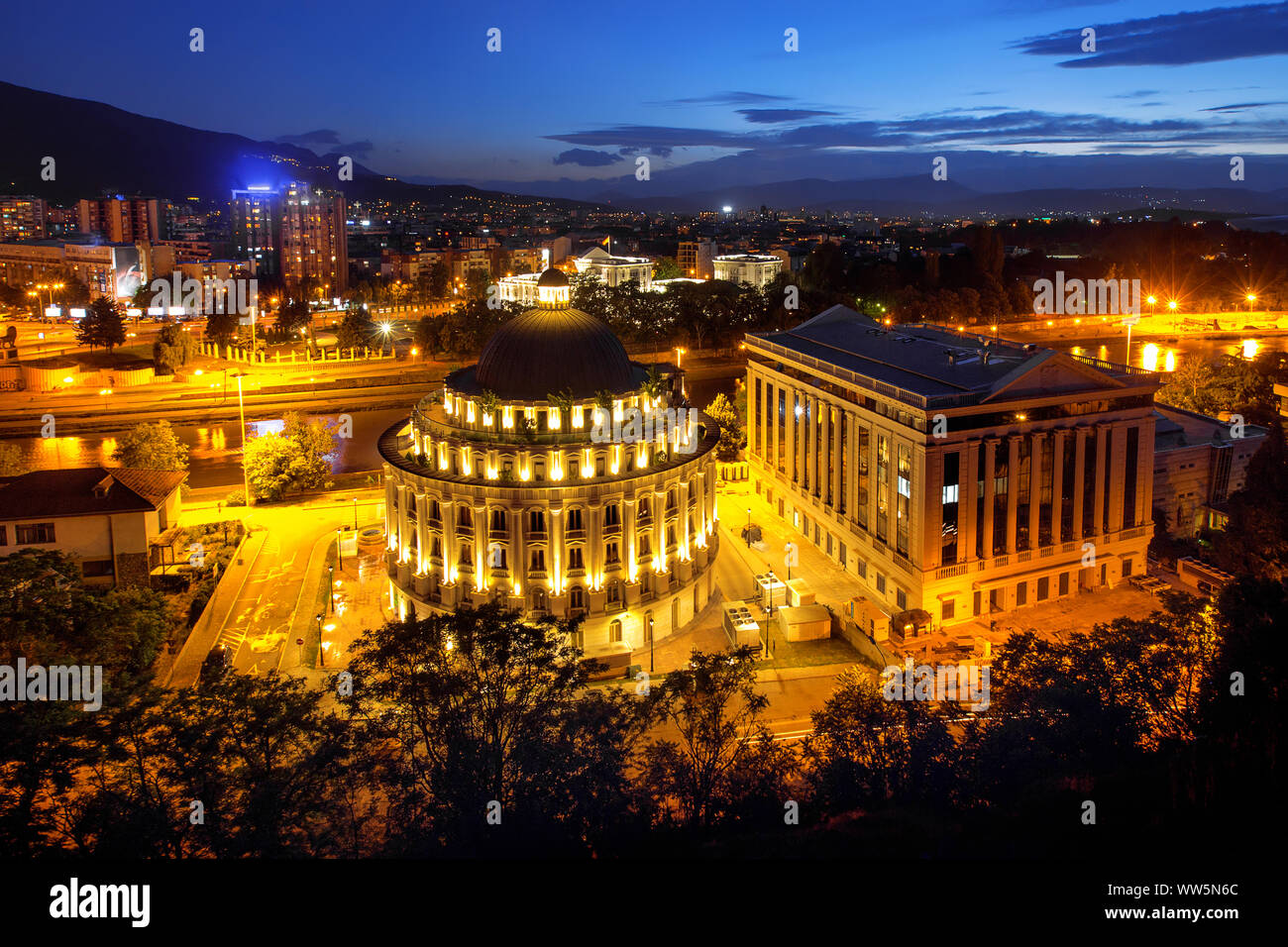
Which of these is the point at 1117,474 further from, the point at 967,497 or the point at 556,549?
the point at 556,549

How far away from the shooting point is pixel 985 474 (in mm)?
47156

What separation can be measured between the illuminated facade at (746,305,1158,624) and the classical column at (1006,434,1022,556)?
0.07 m

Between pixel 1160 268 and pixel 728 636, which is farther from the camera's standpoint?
pixel 1160 268

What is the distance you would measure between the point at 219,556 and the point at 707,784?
40.2m

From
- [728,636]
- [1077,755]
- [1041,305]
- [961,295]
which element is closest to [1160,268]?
[1041,305]

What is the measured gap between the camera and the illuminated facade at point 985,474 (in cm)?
4653

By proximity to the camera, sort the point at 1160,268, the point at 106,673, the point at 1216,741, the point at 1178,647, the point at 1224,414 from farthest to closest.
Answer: the point at 1160,268, the point at 1224,414, the point at 106,673, the point at 1178,647, the point at 1216,741

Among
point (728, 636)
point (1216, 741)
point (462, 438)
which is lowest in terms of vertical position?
point (728, 636)

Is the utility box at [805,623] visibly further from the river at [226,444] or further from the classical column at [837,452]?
the river at [226,444]

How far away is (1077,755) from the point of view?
2898cm

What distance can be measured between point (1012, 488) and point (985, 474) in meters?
1.87

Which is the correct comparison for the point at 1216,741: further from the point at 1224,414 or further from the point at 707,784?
the point at 1224,414

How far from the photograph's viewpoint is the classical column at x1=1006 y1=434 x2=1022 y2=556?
47188 millimetres

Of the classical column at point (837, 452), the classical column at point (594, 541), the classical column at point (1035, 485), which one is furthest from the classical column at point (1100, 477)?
the classical column at point (594, 541)
